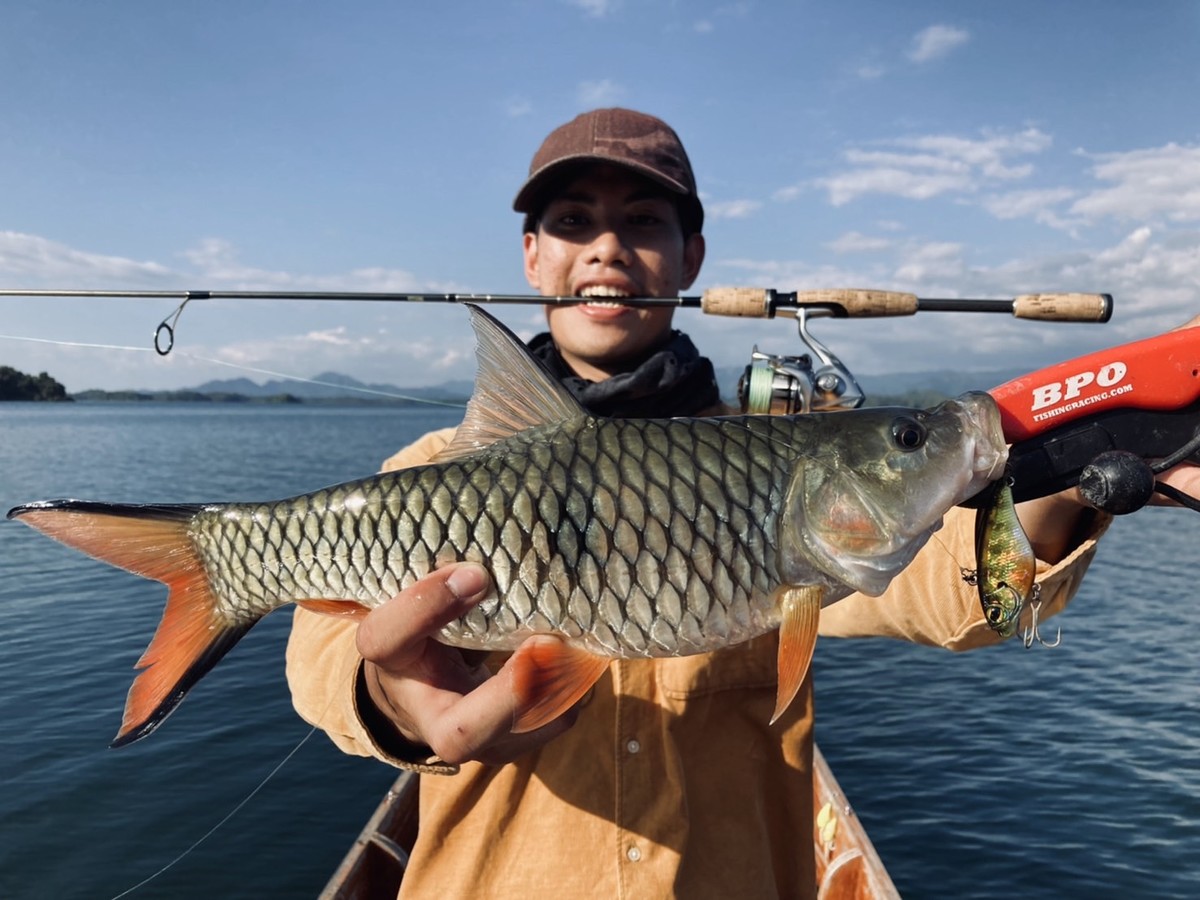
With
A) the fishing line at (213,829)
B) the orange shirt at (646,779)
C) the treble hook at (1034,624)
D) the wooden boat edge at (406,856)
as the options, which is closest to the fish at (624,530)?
the treble hook at (1034,624)

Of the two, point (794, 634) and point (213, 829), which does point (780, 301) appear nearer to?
point (794, 634)

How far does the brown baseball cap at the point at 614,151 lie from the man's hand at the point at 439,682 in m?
1.71

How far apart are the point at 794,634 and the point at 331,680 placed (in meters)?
1.39

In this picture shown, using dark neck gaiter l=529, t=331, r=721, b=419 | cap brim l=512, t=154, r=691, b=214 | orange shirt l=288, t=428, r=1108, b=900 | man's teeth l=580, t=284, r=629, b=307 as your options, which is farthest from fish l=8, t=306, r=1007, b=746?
man's teeth l=580, t=284, r=629, b=307

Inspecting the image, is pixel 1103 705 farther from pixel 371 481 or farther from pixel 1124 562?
pixel 371 481

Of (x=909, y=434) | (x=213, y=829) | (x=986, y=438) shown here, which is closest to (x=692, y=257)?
(x=909, y=434)

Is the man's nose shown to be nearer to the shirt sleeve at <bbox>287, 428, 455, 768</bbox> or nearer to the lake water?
the shirt sleeve at <bbox>287, 428, 455, 768</bbox>

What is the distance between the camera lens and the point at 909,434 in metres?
1.86

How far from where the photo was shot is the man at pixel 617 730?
2004mm

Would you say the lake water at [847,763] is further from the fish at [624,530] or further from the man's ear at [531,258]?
the man's ear at [531,258]

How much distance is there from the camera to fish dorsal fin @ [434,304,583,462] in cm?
201

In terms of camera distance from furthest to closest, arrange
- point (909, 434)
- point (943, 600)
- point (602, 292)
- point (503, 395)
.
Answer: point (602, 292), point (943, 600), point (503, 395), point (909, 434)

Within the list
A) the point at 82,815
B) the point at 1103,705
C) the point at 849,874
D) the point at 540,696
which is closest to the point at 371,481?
the point at 540,696

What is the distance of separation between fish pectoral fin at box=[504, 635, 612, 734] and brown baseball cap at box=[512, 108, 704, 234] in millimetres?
1772
